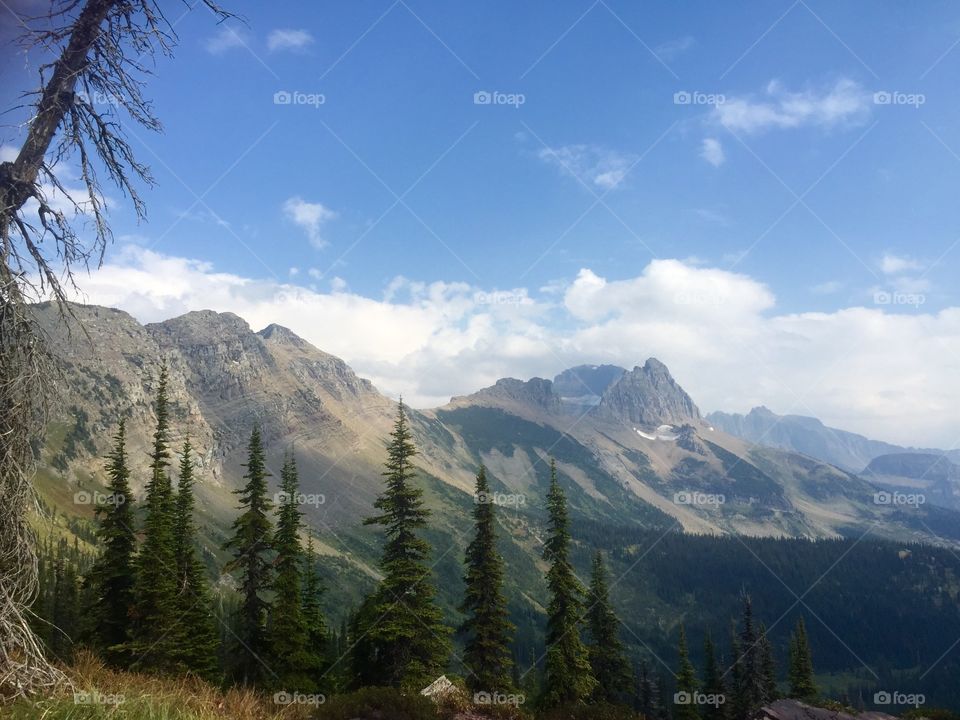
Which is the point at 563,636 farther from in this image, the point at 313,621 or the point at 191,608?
the point at 191,608

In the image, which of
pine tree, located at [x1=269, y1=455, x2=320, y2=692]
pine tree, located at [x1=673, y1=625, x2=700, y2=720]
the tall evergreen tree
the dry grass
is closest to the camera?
the dry grass

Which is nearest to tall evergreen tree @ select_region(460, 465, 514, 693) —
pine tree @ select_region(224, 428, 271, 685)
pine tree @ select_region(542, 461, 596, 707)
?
pine tree @ select_region(542, 461, 596, 707)

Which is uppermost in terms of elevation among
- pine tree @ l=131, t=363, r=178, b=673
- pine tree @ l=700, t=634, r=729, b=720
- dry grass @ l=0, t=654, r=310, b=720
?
dry grass @ l=0, t=654, r=310, b=720

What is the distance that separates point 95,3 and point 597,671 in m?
45.4

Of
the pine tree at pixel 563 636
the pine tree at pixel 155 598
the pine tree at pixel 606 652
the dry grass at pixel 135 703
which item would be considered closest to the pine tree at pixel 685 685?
the pine tree at pixel 606 652

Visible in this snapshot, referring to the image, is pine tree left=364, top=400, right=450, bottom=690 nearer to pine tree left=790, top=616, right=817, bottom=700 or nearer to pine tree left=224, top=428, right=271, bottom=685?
pine tree left=224, top=428, right=271, bottom=685

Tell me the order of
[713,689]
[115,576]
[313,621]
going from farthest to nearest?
[713,689]
[313,621]
[115,576]

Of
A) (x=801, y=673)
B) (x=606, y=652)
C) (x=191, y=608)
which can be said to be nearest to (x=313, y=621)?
(x=191, y=608)

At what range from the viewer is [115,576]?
37.8 metres

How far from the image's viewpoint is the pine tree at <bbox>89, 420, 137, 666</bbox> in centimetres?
3588

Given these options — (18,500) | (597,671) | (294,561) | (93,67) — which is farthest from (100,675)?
(597,671)

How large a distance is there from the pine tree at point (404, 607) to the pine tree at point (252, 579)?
9517 millimetres

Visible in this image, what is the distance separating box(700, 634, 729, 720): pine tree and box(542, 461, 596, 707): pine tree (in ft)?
80.3

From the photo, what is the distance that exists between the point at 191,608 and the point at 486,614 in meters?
17.9
